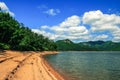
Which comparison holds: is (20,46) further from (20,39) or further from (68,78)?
(68,78)

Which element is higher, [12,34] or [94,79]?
[12,34]

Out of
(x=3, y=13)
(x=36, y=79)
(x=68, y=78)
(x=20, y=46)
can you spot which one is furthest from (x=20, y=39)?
(x=36, y=79)

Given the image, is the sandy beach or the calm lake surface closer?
the sandy beach

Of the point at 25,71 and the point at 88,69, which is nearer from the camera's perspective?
the point at 25,71

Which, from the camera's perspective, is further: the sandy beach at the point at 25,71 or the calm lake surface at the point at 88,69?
the calm lake surface at the point at 88,69

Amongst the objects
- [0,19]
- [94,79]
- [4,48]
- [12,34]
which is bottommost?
[94,79]

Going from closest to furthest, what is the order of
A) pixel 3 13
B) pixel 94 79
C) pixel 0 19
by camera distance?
pixel 94 79, pixel 0 19, pixel 3 13

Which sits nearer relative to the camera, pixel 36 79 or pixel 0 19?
pixel 36 79

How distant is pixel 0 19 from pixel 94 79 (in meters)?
68.4

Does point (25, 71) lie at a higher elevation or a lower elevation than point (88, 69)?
higher

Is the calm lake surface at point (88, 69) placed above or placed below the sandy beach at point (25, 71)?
below

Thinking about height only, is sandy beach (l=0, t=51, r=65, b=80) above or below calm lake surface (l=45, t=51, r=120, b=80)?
above

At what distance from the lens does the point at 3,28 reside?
88438 mm

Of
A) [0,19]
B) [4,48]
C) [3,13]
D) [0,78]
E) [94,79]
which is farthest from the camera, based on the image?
[3,13]
